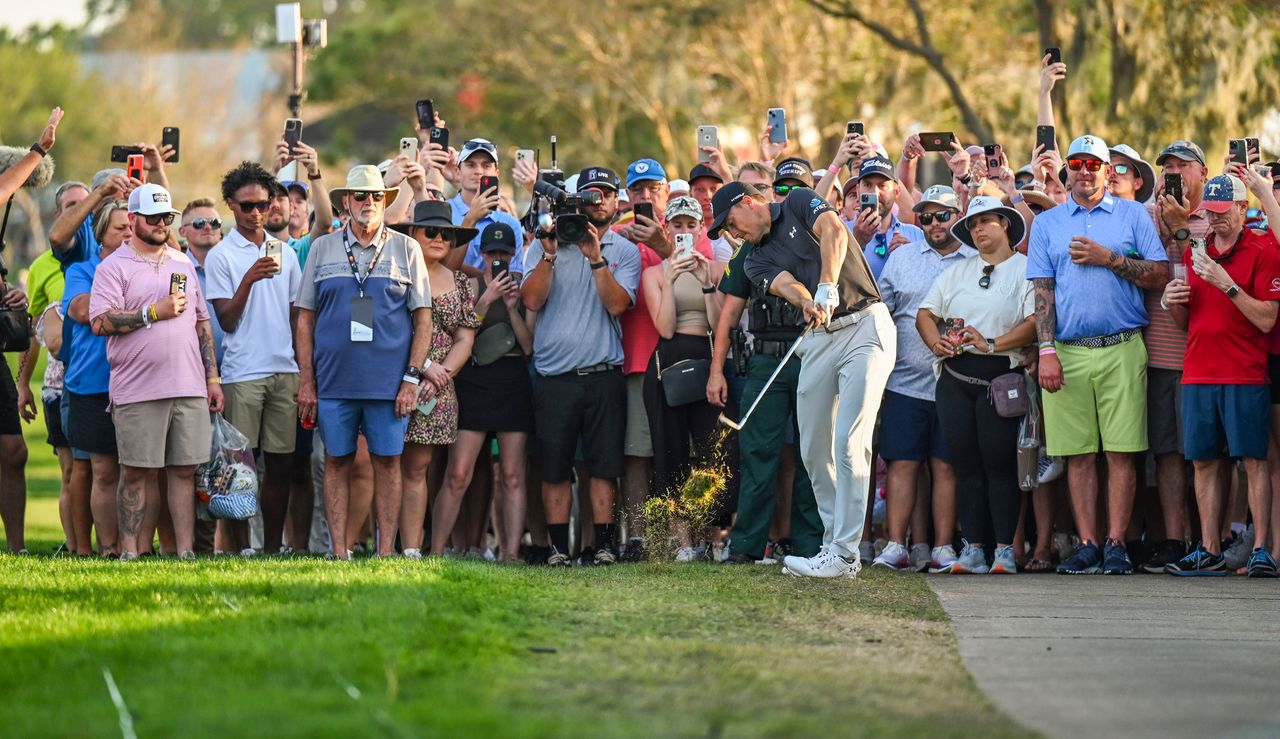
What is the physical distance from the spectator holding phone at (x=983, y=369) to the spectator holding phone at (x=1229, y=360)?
3.13 feet

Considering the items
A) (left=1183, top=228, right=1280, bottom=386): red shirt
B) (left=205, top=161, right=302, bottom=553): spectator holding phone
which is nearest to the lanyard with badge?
(left=205, top=161, right=302, bottom=553): spectator holding phone

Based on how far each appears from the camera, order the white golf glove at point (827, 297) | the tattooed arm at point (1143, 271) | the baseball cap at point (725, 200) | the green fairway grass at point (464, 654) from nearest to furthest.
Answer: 1. the green fairway grass at point (464, 654)
2. the white golf glove at point (827, 297)
3. the baseball cap at point (725, 200)
4. the tattooed arm at point (1143, 271)

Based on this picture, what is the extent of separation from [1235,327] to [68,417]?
7202 millimetres

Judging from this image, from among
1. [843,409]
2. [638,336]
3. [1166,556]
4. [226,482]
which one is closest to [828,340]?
[843,409]

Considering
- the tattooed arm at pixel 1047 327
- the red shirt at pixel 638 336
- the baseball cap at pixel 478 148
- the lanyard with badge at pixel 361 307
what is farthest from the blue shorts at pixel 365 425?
the tattooed arm at pixel 1047 327

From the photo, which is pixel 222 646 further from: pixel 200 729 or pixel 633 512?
pixel 633 512

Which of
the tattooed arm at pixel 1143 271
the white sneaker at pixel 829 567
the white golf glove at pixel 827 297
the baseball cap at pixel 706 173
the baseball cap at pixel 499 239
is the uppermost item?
the baseball cap at pixel 706 173

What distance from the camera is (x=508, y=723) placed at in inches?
Result: 240

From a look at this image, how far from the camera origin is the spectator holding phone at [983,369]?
37.9 ft

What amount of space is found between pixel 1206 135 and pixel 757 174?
1305 centimetres

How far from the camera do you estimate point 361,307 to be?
37.8 ft

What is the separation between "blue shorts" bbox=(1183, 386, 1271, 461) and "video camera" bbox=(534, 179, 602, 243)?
12.3ft

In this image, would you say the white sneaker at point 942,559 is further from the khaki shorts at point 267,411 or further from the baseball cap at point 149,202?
the baseball cap at point 149,202

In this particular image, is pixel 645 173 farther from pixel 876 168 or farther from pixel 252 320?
pixel 252 320
